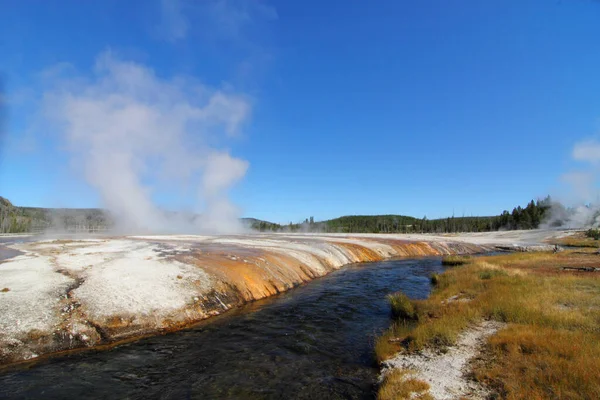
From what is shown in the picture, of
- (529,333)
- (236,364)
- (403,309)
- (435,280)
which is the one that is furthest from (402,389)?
(435,280)

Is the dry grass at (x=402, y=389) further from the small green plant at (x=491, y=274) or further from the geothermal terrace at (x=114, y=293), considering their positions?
the small green plant at (x=491, y=274)

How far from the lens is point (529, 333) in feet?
33.0

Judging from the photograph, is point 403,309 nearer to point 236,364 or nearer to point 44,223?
point 236,364

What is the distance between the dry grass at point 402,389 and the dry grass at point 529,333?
1.70 metres

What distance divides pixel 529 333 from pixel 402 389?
17.8ft

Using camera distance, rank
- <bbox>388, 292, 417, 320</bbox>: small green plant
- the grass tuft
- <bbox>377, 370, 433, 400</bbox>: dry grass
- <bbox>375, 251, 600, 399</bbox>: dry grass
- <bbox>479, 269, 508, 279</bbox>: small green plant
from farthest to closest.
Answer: the grass tuft, <bbox>479, 269, 508, 279</bbox>: small green plant, <bbox>388, 292, 417, 320</bbox>: small green plant, <bbox>377, 370, 433, 400</bbox>: dry grass, <bbox>375, 251, 600, 399</bbox>: dry grass

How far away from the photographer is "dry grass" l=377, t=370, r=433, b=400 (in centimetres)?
763

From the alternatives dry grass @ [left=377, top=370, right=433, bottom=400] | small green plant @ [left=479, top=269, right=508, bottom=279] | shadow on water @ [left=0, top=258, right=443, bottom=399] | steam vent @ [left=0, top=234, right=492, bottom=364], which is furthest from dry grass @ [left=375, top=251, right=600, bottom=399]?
steam vent @ [left=0, top=234, right=492, bottom=364]

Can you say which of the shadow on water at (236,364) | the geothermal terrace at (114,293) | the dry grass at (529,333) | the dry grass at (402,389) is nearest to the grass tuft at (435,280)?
the dry grass at (529,333)

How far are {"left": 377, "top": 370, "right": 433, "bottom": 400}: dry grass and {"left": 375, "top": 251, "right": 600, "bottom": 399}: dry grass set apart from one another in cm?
170

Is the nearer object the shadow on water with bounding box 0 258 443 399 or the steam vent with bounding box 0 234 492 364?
the shadow on water with bounding box 0 258 443 399

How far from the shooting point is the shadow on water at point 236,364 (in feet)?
29.5

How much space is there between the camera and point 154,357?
11.2 metres

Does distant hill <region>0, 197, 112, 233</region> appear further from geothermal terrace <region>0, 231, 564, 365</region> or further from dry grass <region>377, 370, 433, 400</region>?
dry grass <region>377, 370, 433, 400</region>
